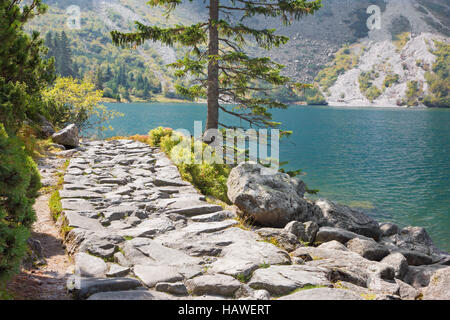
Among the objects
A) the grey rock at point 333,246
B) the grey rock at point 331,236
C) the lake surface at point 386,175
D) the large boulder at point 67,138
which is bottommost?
the lake surface at point 386,175

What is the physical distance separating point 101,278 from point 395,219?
17121mm

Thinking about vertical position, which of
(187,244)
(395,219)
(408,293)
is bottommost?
(395,219)

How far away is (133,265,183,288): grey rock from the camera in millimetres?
4258

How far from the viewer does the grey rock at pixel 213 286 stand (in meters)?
4.12

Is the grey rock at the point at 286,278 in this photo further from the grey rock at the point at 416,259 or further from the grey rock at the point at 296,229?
the grey rock at the point at 416,259

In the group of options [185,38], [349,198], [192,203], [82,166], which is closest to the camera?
[192,203]

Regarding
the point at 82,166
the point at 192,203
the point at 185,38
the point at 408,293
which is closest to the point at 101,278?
the point at 192,203

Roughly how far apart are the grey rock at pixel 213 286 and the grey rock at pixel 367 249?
5.49 m

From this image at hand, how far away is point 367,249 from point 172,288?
636 centimetres

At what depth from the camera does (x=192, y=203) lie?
7688 millimetres

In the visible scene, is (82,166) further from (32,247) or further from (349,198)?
(349,198)

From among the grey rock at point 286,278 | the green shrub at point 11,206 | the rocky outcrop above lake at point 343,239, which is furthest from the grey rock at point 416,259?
the green shrub at point 11,206

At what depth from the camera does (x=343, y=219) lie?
11156mm

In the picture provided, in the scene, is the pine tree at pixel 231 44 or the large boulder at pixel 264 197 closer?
the large boulder at pixel 264 197
